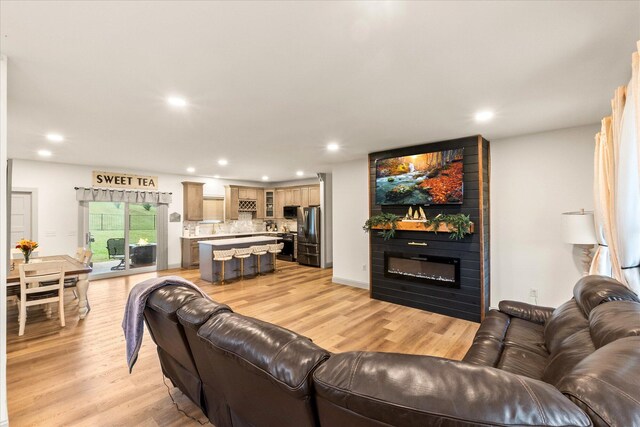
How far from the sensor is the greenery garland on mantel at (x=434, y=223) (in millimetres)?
3896

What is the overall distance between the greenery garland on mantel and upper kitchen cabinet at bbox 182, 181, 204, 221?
527 cm

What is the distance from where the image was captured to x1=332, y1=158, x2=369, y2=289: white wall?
5668 millimetres

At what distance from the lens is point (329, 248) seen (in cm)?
790

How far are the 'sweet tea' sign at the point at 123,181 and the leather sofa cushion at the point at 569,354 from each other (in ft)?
26.5

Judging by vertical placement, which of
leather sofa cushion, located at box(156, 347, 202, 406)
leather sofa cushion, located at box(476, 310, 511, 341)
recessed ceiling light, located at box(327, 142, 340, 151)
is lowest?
leather sofa cushion, located at box(156, 347, 202, 406)

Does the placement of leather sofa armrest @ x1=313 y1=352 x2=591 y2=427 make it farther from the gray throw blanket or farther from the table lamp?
the table lamp

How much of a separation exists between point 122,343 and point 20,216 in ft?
14.7

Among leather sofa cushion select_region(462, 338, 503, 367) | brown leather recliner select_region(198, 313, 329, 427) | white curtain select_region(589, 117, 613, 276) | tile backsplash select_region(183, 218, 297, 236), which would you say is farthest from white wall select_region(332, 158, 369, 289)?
brown leather recliner select_region(198, 313, 329, 427)

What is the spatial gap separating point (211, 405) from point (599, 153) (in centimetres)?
386

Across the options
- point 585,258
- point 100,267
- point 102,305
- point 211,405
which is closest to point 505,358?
point 211,405

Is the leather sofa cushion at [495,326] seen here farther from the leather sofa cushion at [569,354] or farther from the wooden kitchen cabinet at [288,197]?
the wooden kitchen cabinet at [288,197]

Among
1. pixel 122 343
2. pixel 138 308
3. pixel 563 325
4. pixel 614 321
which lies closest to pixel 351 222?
pixel 563 325

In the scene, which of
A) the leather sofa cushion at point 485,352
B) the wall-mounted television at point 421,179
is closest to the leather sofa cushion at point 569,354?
the leather sofa cushion at point 485,352

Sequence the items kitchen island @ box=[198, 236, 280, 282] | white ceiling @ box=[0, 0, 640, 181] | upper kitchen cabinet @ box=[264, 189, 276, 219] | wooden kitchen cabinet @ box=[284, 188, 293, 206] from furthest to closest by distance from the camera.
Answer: upper kitchen cabinet @ box=[264, 189, 276, 219], wooden kitchen cabinet @ box=[284, 188, 293, 206], kitchen island @ box=[198, 236, 280, 282], white ceiling @ box=[0, 0, 640, 181]
